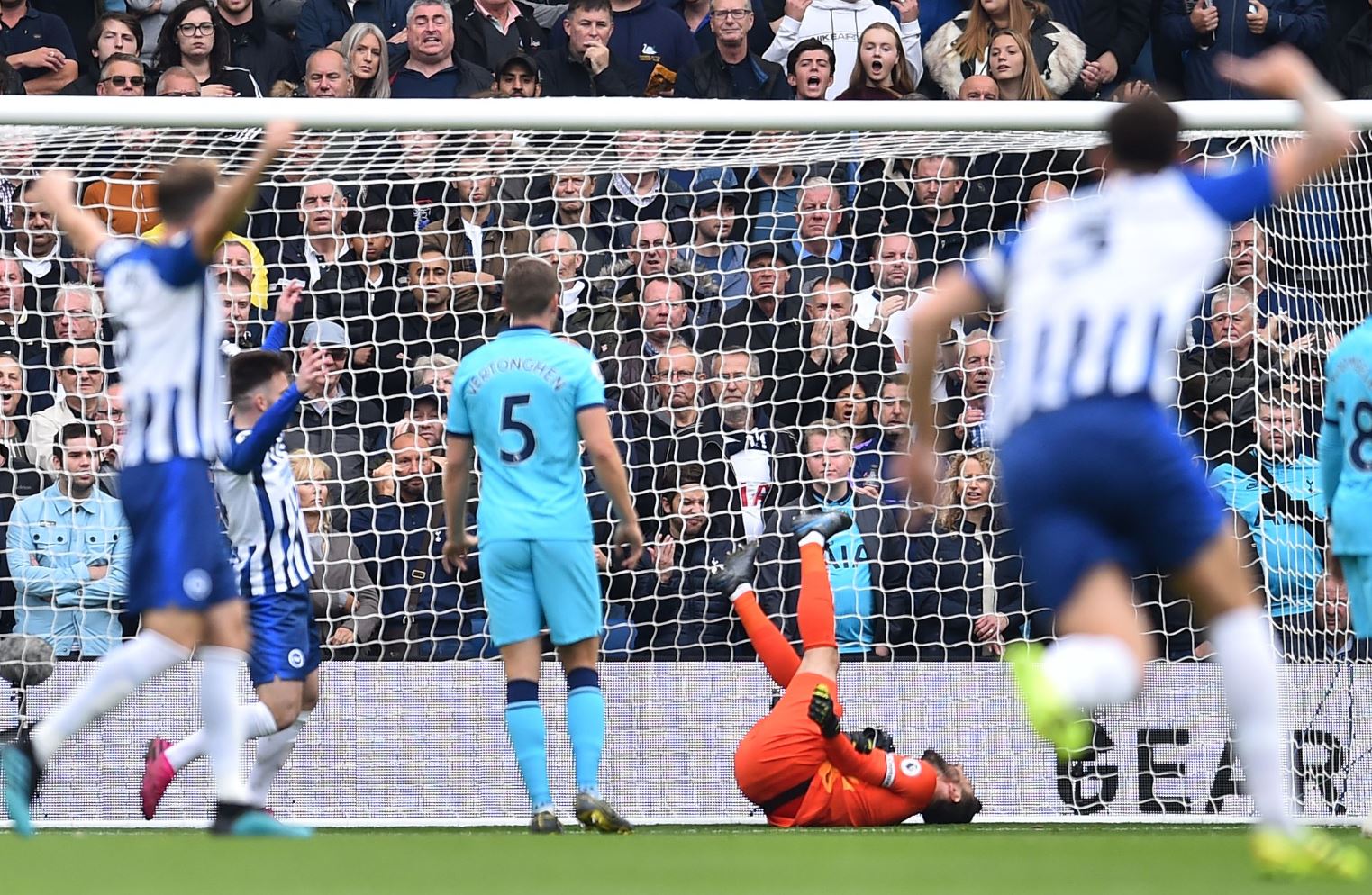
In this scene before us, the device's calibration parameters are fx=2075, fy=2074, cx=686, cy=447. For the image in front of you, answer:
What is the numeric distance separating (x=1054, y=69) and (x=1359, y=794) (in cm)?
460

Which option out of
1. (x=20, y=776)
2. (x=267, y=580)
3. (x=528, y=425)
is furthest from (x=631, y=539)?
(x=20, y=776)

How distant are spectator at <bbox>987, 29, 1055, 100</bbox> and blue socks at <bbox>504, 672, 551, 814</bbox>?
16.8ft

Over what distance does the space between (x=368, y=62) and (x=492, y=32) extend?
1.13 metres

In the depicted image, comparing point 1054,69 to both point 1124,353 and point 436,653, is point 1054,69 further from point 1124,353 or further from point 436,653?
point 1124,353

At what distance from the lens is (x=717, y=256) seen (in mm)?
9938

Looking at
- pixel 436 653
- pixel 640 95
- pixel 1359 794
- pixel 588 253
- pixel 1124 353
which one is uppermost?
pixel 640 95

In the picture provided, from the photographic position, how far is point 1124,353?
4.82 metres

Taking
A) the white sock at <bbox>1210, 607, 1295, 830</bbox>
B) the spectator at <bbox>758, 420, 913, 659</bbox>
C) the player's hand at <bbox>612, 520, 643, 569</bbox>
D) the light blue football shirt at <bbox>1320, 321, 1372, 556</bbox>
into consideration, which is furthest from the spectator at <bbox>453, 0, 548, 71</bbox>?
the white sock at <bbox>1210, 607, 1295, 830</bbox>

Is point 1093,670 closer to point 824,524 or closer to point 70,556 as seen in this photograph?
point 824,524

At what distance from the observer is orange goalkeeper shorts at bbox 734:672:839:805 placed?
27.2 ft

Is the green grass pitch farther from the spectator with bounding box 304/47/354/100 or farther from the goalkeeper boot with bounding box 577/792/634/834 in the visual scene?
the spectator with bounding box 304/47/354/100

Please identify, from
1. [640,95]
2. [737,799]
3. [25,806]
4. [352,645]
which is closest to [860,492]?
[737,799]

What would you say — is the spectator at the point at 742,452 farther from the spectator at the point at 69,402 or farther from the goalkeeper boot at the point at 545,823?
the spectator at the point at 69,402

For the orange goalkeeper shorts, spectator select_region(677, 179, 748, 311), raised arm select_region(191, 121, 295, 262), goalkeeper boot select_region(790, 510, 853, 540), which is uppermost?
spectator select_region(677, 179, 748, 311)
